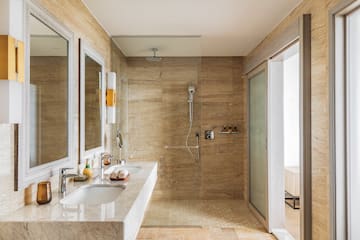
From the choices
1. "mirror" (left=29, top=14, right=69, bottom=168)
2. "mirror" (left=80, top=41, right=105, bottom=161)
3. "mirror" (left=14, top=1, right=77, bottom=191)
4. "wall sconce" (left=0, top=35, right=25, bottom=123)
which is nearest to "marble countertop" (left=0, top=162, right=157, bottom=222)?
"mirror" (left=14, top=1, right=77, bottom=191)

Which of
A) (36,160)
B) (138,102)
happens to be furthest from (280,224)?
(36,160)

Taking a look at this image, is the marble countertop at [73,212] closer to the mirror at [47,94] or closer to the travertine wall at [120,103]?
the mirror at [47,94]

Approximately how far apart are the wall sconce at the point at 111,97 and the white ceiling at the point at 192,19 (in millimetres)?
441

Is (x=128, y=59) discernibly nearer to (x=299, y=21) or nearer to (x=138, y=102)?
(x=138, y=102)

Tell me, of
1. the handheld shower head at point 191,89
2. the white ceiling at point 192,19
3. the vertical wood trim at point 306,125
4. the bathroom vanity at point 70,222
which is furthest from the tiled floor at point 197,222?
the white ceiling at point 192,19

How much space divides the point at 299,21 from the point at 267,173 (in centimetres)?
190

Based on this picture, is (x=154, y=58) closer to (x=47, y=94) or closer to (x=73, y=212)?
(x=47, y=94)

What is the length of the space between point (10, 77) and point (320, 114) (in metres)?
2.11

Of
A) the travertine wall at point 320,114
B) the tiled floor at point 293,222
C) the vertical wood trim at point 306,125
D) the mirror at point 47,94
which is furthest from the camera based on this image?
the tiled floor at point 293,222

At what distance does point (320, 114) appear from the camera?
96.3 inches

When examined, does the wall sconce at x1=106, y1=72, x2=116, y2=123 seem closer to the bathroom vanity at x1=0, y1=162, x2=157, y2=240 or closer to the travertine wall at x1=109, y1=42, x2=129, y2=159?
the travertine wall at x1=109, y1=42, x2=129, y2=159

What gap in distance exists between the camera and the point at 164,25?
11.4 feet

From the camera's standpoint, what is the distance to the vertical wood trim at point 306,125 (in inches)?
103

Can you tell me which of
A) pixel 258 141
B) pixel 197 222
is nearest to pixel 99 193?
pixel 197 222
